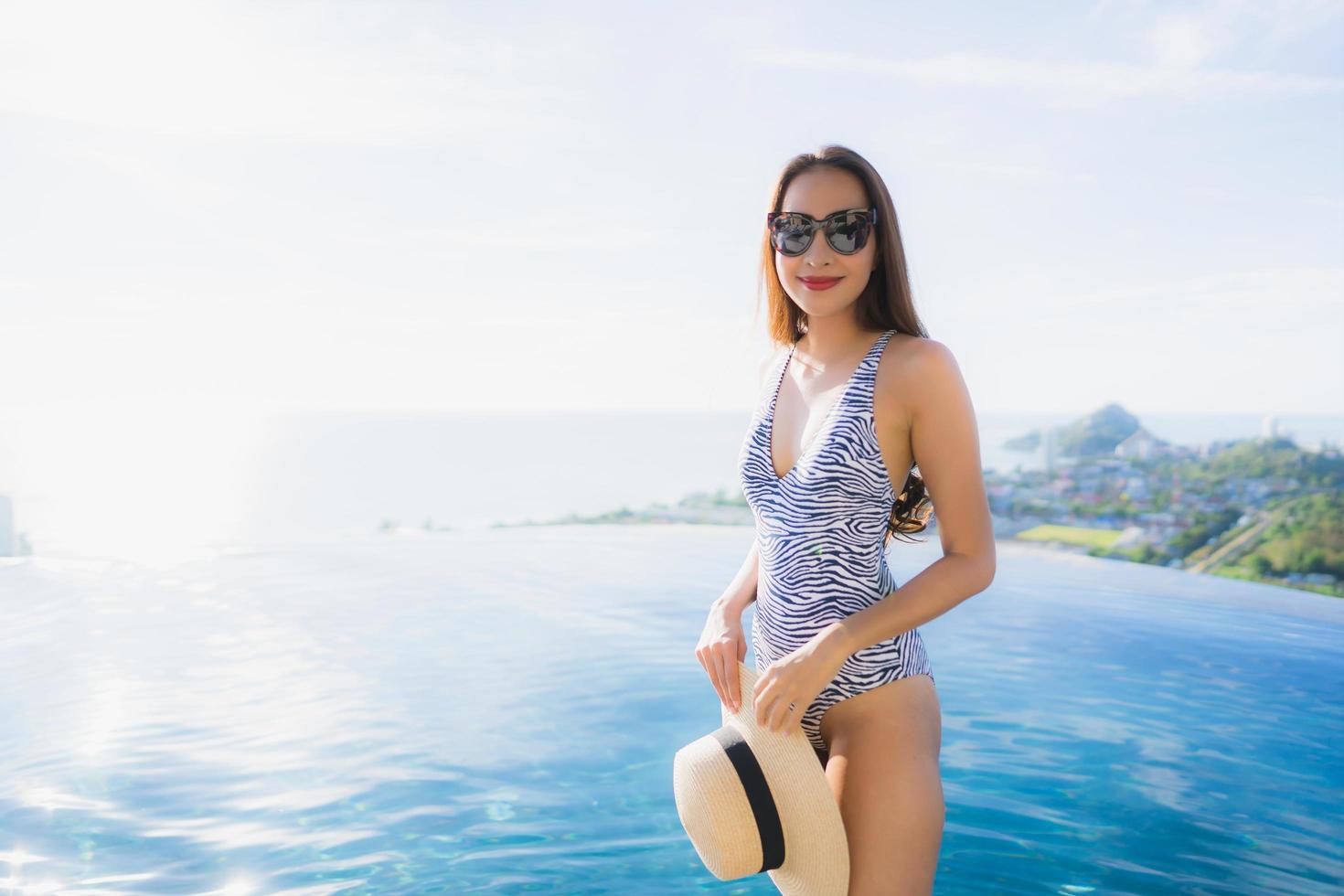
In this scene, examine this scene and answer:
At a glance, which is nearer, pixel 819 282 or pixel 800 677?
pixel 800 677

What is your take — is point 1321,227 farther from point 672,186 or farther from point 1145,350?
point 672,186

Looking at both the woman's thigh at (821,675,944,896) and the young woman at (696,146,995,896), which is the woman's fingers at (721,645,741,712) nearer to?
the young woman at (696,146,995,896)

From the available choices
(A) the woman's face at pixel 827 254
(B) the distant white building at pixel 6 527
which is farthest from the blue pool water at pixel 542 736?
(A) the woman's face at pixel 827 254

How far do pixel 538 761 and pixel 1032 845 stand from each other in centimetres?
201

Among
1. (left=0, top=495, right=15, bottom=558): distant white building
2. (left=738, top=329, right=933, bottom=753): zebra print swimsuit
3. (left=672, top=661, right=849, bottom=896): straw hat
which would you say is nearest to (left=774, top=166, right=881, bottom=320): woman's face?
(left=738, top=329, right=933, bottom=753): zebra print swimsuit

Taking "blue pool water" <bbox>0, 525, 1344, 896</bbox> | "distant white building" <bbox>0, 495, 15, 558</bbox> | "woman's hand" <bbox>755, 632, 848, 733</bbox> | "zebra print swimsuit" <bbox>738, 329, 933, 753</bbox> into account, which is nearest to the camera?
"woman's hand" <bbox>755, 632, 848, 733</bbox>

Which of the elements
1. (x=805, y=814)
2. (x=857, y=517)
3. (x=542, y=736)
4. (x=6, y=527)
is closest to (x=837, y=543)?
(x=857, y=517)

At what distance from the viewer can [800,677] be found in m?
1.46

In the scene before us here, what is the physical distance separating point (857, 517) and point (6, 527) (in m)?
10.1

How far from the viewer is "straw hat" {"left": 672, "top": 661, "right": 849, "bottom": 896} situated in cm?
148

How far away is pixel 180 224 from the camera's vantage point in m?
32.8

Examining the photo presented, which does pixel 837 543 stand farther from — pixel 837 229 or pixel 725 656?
pixel 837 229

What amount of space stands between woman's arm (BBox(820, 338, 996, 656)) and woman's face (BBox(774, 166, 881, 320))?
22 cm

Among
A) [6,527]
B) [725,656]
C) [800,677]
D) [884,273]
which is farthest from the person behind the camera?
[6,527]
